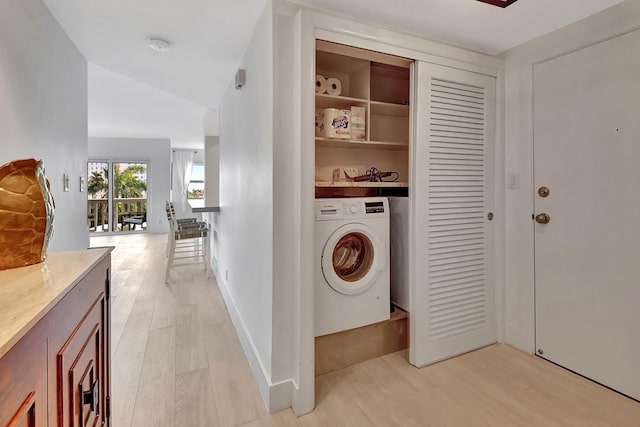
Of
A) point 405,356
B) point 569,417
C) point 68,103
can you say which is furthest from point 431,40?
point 68,103

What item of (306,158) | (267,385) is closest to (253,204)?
(306,158)

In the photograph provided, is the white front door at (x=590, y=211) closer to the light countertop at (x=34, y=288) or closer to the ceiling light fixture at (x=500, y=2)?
the ceiling light fixture at (x=500, y=2)

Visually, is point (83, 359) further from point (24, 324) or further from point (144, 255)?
point (144, 255)

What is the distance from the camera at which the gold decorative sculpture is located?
82 cm

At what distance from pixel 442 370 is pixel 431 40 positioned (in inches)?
82.1

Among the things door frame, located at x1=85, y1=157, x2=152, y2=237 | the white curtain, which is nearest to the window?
the white curtain

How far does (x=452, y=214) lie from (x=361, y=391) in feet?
4.10

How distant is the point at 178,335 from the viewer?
8.09 feet

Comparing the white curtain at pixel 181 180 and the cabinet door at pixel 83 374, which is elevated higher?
the white curtain at pixel 181 180

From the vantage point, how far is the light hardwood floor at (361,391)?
157cm

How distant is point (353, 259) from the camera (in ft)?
7.29

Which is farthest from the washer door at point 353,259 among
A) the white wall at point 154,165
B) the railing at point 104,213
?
the railing at point 104,213

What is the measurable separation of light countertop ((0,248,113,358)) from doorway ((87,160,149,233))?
7.53 meters

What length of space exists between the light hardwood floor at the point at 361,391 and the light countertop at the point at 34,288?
106 centimetres
